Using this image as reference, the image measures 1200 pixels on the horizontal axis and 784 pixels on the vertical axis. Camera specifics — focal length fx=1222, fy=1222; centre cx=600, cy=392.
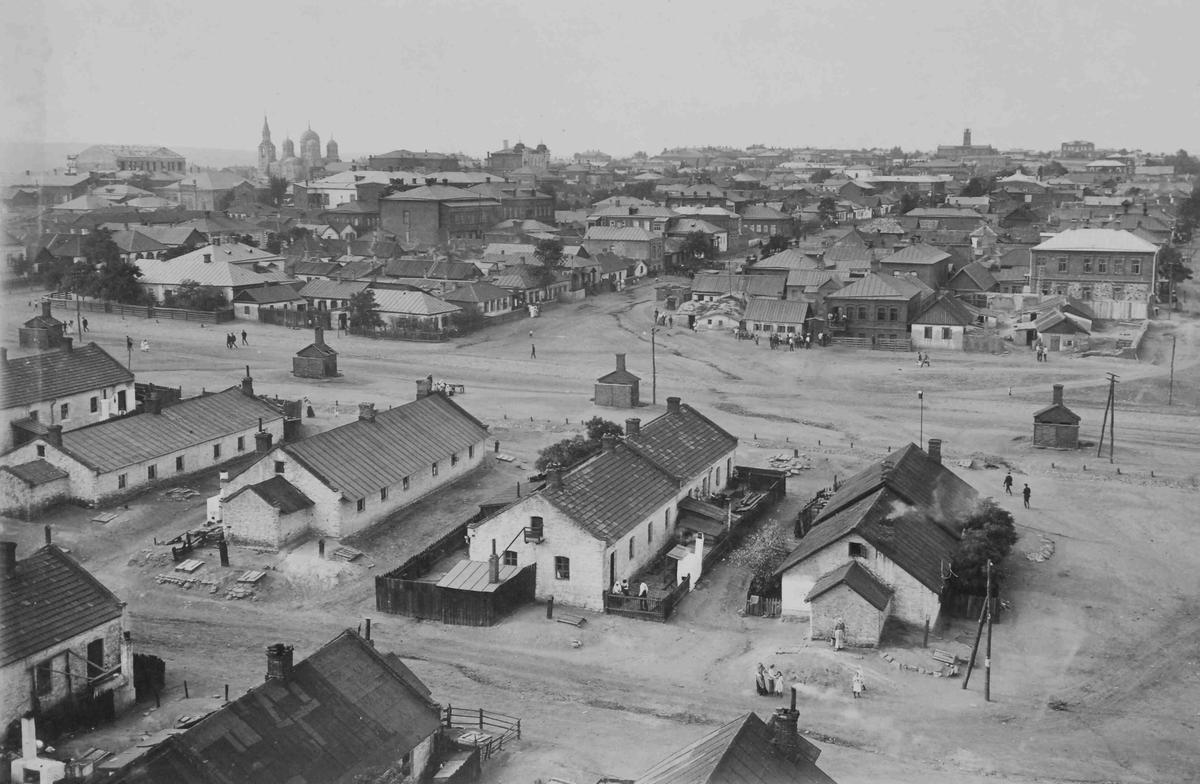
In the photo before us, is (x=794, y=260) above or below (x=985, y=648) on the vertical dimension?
above

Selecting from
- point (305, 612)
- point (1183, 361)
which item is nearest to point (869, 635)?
point (305, 612)

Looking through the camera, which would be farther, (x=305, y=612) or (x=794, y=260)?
(x=794, y=260)

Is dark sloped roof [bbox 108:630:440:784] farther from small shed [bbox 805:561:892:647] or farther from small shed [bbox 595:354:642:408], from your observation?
small shed [bbox 595:354:642:408]

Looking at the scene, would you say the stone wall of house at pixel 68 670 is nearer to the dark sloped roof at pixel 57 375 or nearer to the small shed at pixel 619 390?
the dark sloped roof at pixel 57 375

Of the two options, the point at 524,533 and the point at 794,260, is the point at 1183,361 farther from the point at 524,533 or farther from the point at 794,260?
the point at 524,533

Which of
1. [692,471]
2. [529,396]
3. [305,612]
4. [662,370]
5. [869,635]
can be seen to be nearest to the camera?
[869,635]

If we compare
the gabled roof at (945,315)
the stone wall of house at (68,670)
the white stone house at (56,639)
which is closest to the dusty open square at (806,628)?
the stone wall of house at (68,670)

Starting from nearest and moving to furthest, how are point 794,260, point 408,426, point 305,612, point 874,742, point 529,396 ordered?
1. point 874,742
2. point 305,612
3. point 408,426
4. point 529,396
5. point 794,260
